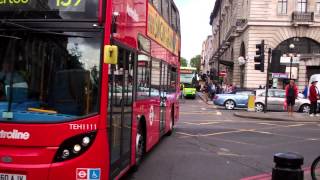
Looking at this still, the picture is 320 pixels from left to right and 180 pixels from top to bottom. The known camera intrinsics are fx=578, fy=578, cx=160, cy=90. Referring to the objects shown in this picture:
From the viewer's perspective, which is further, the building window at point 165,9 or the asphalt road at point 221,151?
the building window at point 165,9

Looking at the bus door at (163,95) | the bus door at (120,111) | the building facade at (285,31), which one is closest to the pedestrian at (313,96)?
the bus door at (163,95)

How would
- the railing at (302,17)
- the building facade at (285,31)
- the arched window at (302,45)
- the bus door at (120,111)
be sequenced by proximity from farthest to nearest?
the arched window at (302,45) → the building facade at (285,31) → the railing at (302,17) → the bus door at (120,111)

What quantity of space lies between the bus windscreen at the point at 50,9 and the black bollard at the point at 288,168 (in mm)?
2881

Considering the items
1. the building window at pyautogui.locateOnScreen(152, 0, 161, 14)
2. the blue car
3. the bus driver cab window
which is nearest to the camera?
the bus driver cab window

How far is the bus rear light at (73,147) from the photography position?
6.56 m

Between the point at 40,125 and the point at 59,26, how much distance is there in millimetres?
1170

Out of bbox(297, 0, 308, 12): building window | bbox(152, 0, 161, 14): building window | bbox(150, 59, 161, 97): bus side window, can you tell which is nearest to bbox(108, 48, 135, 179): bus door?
bbox(152, 0, 161, 14): building window

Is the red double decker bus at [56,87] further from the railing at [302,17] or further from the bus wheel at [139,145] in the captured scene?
the railing at [302,17]

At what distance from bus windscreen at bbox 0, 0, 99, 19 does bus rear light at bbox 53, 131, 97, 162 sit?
142cm

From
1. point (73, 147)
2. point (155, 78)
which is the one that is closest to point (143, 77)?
point (155, 78)

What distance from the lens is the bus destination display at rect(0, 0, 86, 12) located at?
6750 millimetres

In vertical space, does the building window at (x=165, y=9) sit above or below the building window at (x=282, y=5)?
below

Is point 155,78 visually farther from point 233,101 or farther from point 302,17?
point 302,17

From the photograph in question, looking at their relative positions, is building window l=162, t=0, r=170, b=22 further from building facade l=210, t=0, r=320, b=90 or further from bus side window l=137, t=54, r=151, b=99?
building facade l=210, t=0, r=320, b=90
